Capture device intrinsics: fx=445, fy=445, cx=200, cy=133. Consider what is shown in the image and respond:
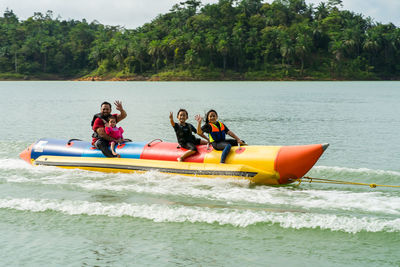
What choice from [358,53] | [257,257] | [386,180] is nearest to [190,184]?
[257,257]

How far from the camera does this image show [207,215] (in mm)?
6375

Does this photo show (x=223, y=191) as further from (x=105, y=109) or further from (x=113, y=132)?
(x=105, y=109)

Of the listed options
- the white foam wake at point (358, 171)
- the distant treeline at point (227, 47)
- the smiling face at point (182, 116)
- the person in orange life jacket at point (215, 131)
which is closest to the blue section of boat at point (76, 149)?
the smiling face at point (182, 116)

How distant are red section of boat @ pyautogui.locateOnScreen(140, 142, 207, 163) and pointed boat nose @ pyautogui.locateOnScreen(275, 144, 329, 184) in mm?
1524

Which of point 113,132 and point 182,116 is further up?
point 182,116

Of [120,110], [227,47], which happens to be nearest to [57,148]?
[120,110]

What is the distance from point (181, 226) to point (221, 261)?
1208 mm

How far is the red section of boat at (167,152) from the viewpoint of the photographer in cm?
845

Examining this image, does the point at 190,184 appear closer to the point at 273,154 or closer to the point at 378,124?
the point at 273,154

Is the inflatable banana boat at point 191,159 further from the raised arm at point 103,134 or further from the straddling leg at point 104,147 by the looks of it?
the raised arm at point 103,134

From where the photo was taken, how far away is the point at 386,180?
8.33 meters

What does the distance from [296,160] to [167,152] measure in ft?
8.35

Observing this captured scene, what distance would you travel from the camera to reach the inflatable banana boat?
7.66m

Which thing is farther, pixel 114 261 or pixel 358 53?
pixel 358 53
